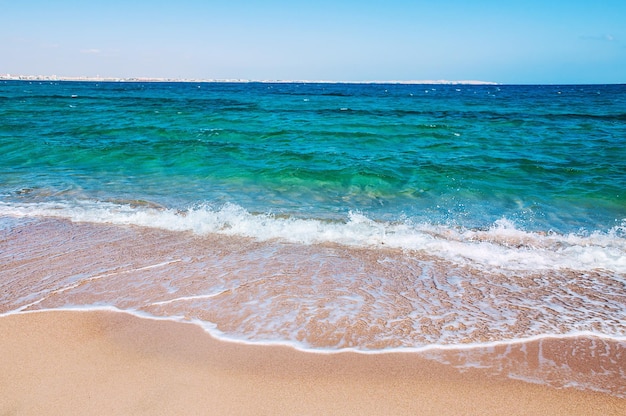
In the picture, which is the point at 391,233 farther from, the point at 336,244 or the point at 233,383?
the point at 233,383

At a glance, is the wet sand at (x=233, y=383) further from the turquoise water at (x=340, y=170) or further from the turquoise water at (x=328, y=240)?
the turquoise water at (x=340, y=170)

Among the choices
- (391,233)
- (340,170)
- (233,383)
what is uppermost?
(340,170)

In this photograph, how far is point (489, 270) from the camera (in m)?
5.09

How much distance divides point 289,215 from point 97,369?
4.73 metres

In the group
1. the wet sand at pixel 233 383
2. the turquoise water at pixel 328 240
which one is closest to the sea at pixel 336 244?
the turquoise water at pixel 328 240

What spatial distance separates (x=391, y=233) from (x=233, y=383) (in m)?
3.92

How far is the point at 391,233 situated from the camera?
6477 mm

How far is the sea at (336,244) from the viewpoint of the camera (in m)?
3.82

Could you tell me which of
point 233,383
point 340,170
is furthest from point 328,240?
point 340,170

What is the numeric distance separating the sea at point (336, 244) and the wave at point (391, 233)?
0.12 ft

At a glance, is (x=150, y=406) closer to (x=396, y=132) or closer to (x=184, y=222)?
(x=184, y=222)

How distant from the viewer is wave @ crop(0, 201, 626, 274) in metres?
5.48

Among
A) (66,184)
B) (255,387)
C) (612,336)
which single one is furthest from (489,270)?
(66,184)

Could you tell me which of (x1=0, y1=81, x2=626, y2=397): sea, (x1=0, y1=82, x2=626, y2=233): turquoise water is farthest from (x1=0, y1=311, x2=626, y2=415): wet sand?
(x1=0, y1=82, x2=626, y2=233): turquoise water
